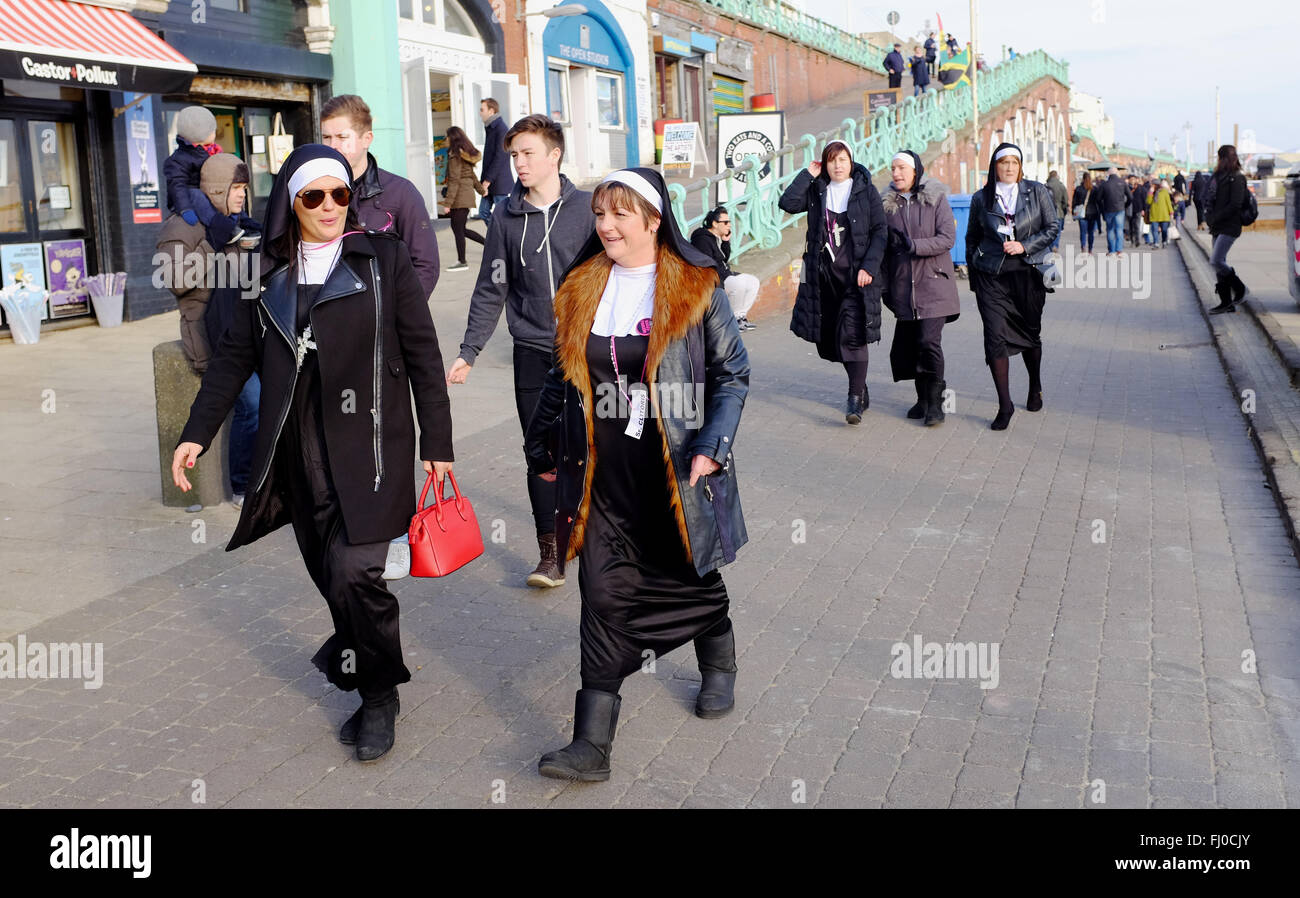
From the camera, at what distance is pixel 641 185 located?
3883 millimetres

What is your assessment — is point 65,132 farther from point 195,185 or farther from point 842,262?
point 842,262

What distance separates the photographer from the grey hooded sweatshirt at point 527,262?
577 centimetres

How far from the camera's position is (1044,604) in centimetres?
546

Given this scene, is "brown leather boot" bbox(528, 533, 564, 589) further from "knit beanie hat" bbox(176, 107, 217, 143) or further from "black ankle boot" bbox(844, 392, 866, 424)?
"black ankle boot" bbox(844, 392, 866, 424)

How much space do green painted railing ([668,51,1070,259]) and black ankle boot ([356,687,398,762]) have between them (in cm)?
939

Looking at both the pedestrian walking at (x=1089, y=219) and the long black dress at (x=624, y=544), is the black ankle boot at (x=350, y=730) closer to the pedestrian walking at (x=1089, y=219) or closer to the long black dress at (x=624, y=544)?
the long black dress at (x=624, y=544)

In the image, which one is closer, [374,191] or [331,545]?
[331,545]

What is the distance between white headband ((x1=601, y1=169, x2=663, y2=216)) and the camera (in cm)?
387

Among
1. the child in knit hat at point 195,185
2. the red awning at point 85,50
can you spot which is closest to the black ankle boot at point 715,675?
the child in knit hat at point 195,185

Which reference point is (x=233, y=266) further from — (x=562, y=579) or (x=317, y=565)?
(x=317, y=565)

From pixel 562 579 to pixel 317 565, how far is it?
1.83 meters

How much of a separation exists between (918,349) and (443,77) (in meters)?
17.0

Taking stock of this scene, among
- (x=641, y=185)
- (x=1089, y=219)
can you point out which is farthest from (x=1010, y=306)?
(x=1089, y=219)
